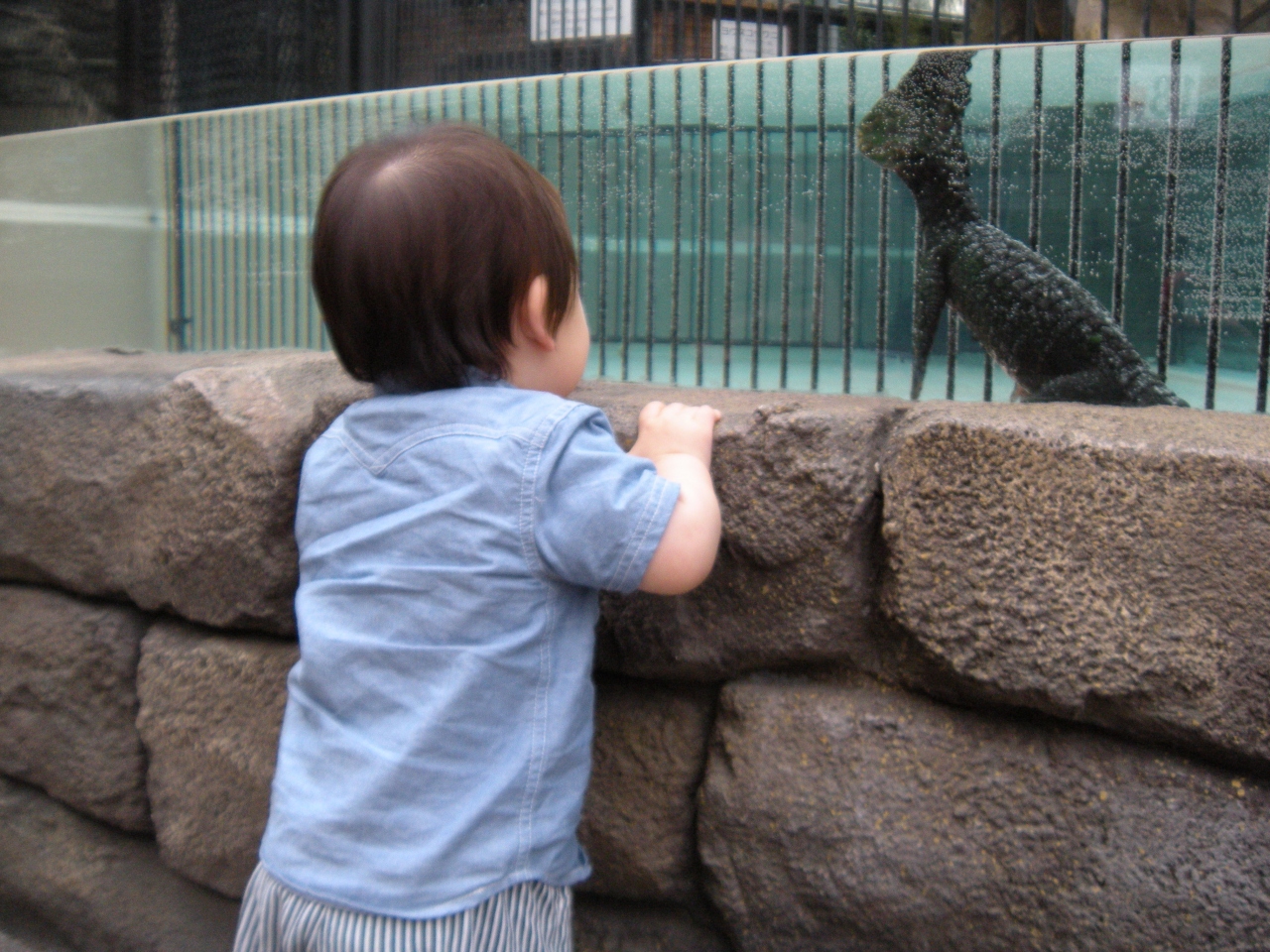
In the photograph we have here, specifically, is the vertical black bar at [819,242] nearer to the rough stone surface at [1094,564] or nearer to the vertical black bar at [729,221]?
the vertical black bar at [729,221]

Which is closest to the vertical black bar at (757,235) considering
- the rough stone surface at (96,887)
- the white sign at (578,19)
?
the white sign at (578,19)

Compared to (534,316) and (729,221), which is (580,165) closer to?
(729,221)

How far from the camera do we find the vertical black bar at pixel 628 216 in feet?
4.78

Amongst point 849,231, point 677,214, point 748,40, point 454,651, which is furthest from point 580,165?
point 454,651

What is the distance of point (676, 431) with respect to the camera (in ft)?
3.77

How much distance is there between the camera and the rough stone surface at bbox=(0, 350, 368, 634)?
1.45 metres

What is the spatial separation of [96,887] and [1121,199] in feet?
6.43

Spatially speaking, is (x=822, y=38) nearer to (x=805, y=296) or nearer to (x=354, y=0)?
(x=805, y=296)

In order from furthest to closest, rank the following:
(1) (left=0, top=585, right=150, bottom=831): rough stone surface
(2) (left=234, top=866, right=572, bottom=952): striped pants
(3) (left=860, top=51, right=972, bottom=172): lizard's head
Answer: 1. (1) (left=0, top=585, right=150, bottom=831): rough stone surface
2. (3) (left=860, top=51, right=972, bottom=172): lizard's head
3. (2) (left=234, top=866, right=572, bottom=952): striped pants

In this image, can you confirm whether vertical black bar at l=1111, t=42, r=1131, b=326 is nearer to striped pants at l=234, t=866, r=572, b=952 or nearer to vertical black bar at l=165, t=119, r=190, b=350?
striped pants at l=234, t=866, r=572, b=952

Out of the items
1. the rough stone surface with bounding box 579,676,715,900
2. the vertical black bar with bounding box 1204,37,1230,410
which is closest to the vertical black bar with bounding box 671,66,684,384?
the rough stone surface with bounding box 579,676,715,900

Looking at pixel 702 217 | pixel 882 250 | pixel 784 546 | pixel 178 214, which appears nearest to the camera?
pixel 784 546

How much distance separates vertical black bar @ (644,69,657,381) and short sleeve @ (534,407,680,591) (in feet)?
1.68

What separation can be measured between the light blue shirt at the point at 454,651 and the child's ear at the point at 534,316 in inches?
2.8
